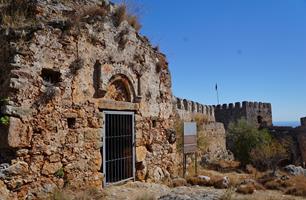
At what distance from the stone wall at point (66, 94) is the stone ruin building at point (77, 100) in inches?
0.7

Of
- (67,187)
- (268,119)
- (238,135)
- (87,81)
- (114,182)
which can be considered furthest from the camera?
(268,119)

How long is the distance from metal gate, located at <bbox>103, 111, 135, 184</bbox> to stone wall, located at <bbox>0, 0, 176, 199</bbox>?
0.68 ft

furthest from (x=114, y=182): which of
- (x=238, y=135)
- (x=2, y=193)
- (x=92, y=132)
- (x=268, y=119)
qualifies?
(x=268, y=119)

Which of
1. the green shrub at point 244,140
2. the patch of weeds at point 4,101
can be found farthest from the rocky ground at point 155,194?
the green shrub at point 244,140

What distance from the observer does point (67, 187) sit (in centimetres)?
666

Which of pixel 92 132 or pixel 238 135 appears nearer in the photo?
pixel 92 132

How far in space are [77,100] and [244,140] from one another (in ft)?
52.2

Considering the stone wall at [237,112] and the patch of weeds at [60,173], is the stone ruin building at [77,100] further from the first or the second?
the stone wall at [237,112]

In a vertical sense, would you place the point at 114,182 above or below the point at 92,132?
below

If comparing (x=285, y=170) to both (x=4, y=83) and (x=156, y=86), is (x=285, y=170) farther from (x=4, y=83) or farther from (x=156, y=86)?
(x=4, y=83)

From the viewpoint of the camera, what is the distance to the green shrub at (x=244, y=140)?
2014cm

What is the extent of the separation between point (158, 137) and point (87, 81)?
309 centimetres

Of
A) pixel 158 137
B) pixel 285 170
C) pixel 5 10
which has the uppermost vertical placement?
pixel 5 10

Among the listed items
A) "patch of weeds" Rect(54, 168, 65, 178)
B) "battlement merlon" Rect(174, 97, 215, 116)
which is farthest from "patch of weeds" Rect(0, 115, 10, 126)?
"battlement merlon" Rect(174, 97, 215, 116)
